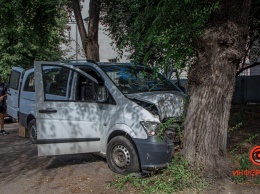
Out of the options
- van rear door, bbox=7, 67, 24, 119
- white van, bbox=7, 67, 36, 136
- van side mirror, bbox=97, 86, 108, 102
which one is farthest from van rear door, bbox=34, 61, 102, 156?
van rear door, bbox=7, 67, 24, 119

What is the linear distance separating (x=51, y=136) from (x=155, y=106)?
208 cm

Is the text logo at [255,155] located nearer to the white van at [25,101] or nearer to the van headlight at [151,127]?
the van headlight at [151,127]

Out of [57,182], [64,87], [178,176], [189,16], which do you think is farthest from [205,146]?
[64,87]

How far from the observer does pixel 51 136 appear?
7.04 m

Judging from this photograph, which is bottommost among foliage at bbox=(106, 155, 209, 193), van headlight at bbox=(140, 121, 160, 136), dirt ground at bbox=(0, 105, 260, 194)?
dirt ground at bbox=(0, 105, 260, 194)

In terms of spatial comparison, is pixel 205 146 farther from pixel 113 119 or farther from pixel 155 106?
pixel 113 119

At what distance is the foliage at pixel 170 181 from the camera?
17.7 ft

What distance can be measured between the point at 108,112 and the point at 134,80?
941 mm

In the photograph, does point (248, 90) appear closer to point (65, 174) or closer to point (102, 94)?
point (102, 94)

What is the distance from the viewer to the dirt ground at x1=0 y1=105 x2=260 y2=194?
18.5 feet

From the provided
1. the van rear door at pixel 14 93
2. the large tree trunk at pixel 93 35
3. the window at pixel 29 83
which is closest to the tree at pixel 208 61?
the window at pixel 29 83

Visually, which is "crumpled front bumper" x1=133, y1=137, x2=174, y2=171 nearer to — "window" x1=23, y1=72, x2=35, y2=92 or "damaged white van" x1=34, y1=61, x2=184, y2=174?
"damaged white van" x1=34, y1=61, x2=184, y2=174

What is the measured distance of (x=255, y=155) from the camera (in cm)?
581

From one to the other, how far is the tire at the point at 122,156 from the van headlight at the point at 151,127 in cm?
40
